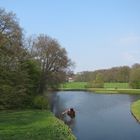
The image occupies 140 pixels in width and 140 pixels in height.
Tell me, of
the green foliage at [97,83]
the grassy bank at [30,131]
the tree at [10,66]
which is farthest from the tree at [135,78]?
the grassy bank at [30,131]

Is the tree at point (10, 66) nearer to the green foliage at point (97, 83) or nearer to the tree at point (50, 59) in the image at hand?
the tree at point (50, 59)

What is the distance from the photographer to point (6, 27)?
39.5 metres

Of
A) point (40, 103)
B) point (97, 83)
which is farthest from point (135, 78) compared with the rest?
point (40, 103)

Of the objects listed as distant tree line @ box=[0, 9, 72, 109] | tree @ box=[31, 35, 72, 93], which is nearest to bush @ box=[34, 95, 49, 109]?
distant tree line @ box=[0, 9, 72, 109]

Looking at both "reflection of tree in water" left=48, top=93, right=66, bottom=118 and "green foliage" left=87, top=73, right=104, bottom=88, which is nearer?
"reflection of tree in water" left=48, top=93, right=66, bottom=118

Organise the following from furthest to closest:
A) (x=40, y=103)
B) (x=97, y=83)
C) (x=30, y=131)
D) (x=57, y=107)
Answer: (x=97, y=83) → (x=57, y=107) → (x=40, y=103) → (x=30, y=131)

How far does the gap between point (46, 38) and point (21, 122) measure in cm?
3630

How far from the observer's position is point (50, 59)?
63.6m

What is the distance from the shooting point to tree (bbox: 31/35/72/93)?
→ 2446 inches

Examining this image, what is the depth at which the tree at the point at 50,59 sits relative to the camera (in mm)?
62125

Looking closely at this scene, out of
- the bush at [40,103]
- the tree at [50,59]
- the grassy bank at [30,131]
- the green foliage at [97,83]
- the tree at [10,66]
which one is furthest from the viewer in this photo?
the green foliage at [97,83]

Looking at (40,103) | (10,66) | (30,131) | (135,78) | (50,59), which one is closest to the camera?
(30,131)

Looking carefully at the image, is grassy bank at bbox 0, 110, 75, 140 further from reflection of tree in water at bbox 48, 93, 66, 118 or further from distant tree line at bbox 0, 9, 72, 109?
reflection of tree in water at bbox 48, 93, 66, 118

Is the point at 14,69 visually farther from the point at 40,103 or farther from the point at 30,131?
the point at 30,131
